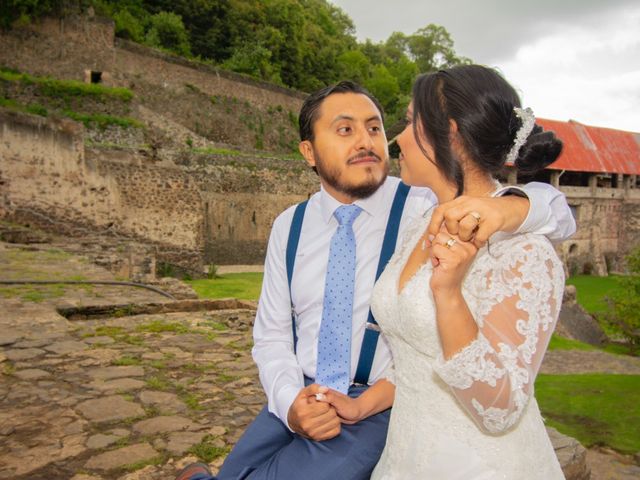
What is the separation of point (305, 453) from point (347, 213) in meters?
0.96

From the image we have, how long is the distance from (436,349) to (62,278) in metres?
6.93

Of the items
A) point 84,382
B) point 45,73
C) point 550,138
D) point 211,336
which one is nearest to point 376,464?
point 550,138

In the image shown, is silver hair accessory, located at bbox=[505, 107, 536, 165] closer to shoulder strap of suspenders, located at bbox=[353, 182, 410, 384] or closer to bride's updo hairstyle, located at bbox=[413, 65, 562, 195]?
bride's updo hairstyle, located at bbox=[413, 65, 562, 195]

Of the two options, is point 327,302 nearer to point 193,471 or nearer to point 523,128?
point 193,471

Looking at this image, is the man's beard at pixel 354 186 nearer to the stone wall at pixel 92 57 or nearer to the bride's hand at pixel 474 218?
the bride's hand at pixel 474 218

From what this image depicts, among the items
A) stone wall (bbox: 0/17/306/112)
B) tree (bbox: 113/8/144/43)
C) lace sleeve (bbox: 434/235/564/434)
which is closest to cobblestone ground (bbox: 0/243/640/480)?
lace sleeve (bbox: 434/235/564/434)

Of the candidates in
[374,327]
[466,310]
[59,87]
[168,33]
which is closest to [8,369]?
[374,327]

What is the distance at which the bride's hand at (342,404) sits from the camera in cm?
194

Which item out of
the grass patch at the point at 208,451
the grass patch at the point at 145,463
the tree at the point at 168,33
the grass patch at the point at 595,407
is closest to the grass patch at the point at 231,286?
the grass patch at the point at 595,407

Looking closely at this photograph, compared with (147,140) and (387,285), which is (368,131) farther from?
(147,140)

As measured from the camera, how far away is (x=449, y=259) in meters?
1.43

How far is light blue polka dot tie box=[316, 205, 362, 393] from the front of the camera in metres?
2.16

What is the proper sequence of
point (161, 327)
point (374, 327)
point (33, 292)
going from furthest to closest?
1. point (33, 292)
2. point (161, 327)
3. point (374, 327)

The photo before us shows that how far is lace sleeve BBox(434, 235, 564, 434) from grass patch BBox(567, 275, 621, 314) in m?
21.6
